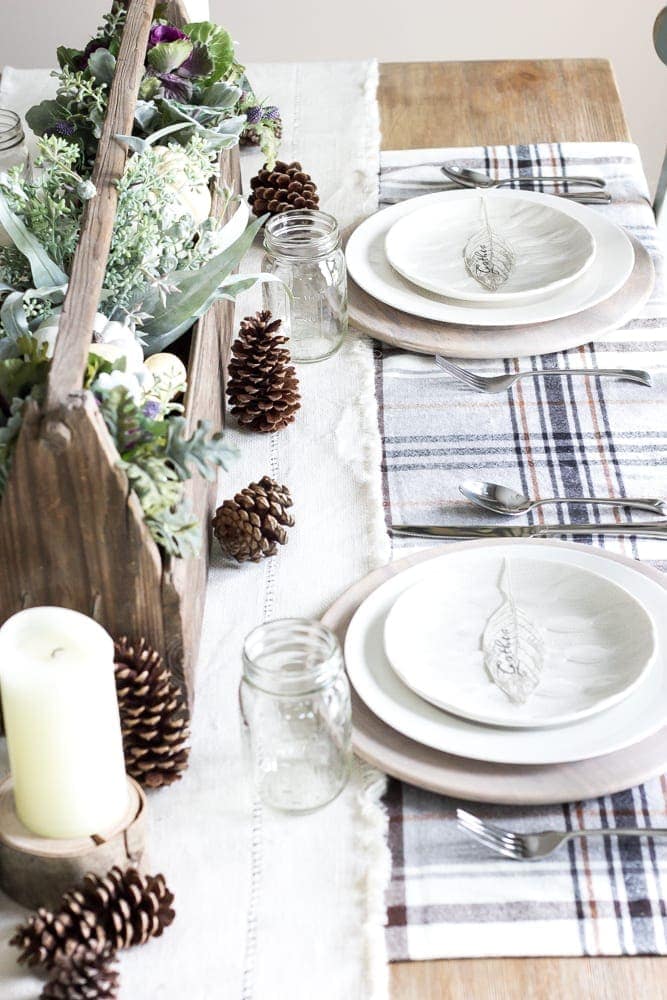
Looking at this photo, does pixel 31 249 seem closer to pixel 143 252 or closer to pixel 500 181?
pixel 143 252

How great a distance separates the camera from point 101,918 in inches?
26.9

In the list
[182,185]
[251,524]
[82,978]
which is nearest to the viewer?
[82,978]

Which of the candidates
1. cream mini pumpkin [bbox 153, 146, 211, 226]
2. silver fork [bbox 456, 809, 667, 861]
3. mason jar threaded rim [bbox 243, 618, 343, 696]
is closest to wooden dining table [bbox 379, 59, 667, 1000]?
cream mini pumpkin [bbox 153, 146, 211, 226]

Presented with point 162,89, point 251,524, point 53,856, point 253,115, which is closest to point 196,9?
point 253,115

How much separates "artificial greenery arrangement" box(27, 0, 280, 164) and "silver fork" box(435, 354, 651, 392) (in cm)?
33

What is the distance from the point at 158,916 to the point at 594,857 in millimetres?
257

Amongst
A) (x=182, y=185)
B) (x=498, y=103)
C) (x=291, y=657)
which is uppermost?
(x=182, y=185)

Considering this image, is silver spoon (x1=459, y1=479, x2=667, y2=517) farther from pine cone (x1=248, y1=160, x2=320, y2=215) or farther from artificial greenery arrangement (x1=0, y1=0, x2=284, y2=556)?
pine cone (x1=248, y1=160, x2=320, y2=215)

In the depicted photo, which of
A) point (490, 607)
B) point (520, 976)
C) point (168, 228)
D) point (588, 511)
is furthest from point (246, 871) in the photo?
point (168, 228)

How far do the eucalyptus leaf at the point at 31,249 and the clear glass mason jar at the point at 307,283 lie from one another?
28 centimetres

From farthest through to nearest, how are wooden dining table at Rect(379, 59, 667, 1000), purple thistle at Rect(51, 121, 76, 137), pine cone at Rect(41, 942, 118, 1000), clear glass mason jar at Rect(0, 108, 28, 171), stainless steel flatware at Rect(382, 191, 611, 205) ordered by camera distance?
1. wooden dining table at Rect(379, 59, 667, 1000)
2. stainless steel flatware at Rect(382, 191, 611, 205)
3. clear glass mason jar at Rect(0, 108, 28, 171)
4. purple thistle at Rect(51, 121, 76, 137)
5. pine cone at Rect(41, 942, 118, 1000)

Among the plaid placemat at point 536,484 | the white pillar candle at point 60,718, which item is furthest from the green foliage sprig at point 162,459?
the plaid placemat at point 536,484

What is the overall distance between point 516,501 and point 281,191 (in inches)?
22.3

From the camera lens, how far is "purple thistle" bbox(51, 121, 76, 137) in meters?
1.23
